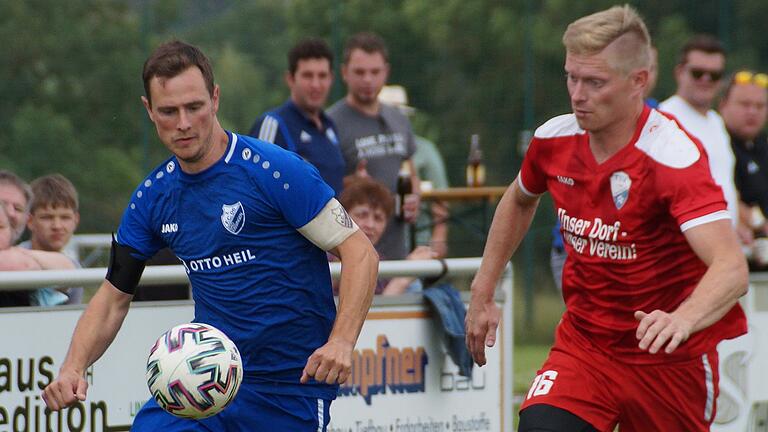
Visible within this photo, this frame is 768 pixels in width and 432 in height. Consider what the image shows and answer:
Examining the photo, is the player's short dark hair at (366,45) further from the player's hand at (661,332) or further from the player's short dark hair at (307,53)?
the player's hand at (661,332)

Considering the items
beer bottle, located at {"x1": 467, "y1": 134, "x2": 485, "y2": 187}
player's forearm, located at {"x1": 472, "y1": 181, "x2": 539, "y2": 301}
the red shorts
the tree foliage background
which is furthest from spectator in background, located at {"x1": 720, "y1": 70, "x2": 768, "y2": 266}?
the tree foliage background

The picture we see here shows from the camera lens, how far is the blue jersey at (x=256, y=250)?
4914mm

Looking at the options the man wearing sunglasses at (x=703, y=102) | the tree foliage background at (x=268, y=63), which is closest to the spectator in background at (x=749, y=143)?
the man wearing sunglasses at (x=703, y=102)

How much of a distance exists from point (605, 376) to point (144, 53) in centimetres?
878

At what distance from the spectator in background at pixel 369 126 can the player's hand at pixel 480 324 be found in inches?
136

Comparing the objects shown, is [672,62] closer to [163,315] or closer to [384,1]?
[384,1]

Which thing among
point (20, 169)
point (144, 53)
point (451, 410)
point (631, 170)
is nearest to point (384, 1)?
point (144, 53)

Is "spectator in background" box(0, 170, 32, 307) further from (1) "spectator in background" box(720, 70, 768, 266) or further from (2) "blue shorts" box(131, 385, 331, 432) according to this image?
(1) "spectator in background" box(720, 70, 768, 266)

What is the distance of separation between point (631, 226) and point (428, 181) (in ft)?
23.9

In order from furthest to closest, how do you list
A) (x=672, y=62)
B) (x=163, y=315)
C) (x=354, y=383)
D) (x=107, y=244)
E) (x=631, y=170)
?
(x=672, y=62), (x=107, y=244), (x=354, y=383), (x=163, y=315), (x=631, y=170)

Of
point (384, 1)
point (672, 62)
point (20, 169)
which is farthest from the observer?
point (672, 62)

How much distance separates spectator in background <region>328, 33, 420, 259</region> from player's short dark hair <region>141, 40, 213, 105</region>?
408cm

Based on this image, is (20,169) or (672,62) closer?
(20,169)

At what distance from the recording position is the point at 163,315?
606 centimetres
